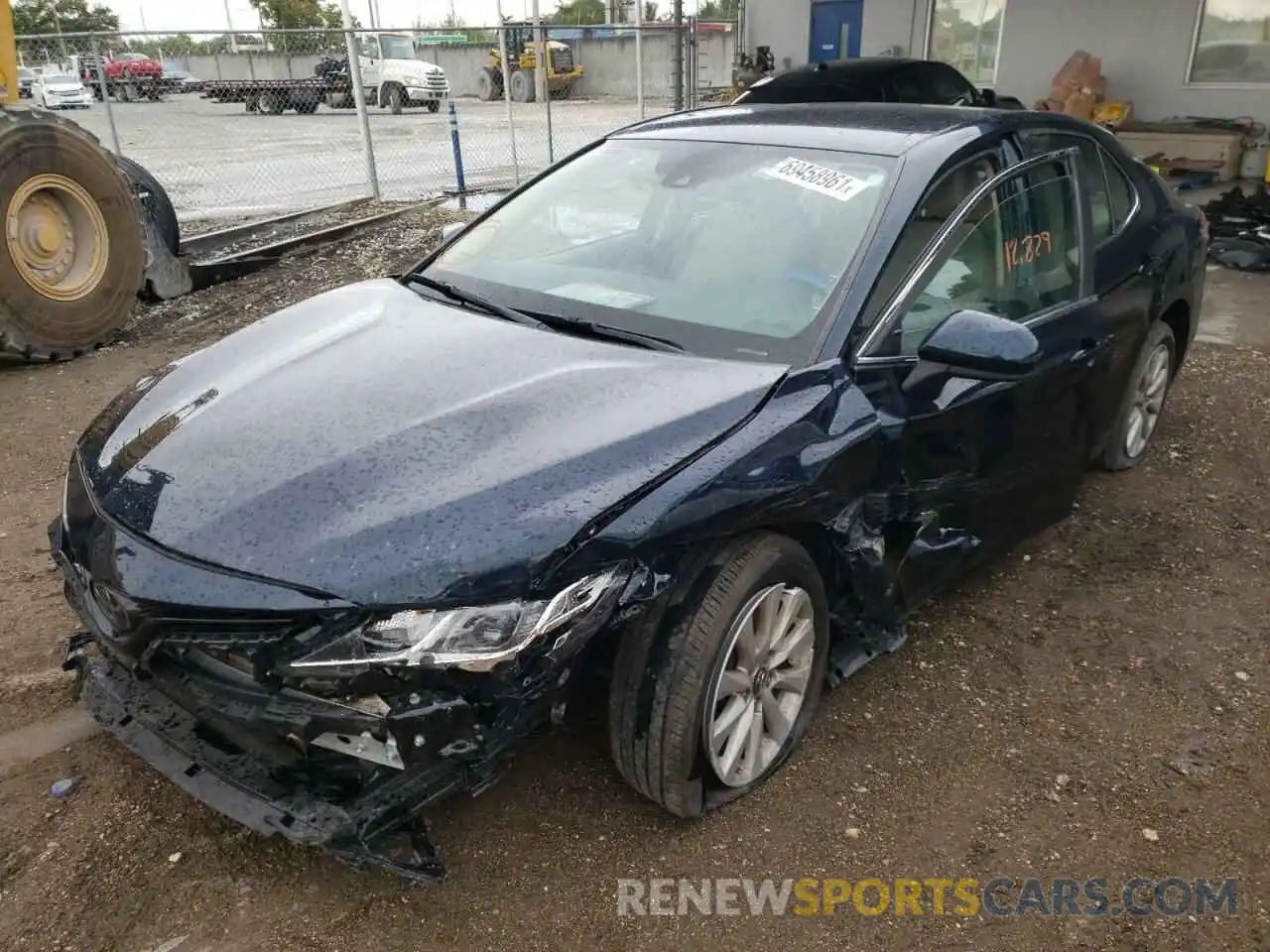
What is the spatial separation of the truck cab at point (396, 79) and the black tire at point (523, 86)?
5.00 m

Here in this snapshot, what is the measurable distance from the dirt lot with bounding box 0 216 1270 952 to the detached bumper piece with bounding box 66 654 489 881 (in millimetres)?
285

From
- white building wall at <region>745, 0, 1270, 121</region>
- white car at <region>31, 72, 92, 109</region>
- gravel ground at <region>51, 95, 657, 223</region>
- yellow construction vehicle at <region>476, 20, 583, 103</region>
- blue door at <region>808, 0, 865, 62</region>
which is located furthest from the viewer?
yellow construction vehicle at <region>476, 20, 583, 103</region>

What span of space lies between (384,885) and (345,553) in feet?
2.89

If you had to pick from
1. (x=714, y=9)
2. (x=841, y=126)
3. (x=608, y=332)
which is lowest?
(x=608, y=332)

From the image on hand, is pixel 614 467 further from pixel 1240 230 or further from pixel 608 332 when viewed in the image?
pixel 1240 230

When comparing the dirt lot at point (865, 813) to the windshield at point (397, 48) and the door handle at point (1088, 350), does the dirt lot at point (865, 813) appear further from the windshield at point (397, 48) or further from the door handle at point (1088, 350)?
the windshield at point (397, 48)

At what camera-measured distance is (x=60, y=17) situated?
148 ft

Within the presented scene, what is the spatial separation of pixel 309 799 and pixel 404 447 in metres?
0.77

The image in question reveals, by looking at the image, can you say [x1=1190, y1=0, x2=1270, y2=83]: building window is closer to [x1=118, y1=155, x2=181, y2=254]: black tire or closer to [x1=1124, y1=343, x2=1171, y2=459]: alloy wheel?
[x1=1124, y1=343, x2=1171, y2=459]: alloy wheel

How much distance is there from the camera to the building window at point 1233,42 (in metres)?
10.8

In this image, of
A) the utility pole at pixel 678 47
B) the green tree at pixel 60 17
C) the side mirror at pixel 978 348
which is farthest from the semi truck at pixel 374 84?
the green tree at pixel 60 17

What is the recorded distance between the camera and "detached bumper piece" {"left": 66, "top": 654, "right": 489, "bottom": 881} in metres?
1.95

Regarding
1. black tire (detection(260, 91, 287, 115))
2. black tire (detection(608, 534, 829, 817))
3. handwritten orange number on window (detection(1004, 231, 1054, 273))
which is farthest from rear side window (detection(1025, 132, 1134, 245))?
black tire (detection(260, 91, 287, 115))

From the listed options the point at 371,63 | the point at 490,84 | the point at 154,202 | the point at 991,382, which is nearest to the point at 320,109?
the point at 371,63
